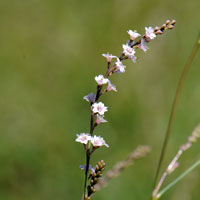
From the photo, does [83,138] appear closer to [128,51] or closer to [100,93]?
[100,93]

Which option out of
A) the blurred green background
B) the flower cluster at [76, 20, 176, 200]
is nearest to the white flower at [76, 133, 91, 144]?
the flower cluster at [76, 20, 176, 200]

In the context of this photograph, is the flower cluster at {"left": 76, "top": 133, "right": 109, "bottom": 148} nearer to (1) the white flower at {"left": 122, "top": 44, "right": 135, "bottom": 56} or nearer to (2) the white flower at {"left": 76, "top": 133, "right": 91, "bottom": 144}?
(2) the white flower at {"left": 76, "top": 133, "right": 91, "bottom": 144}

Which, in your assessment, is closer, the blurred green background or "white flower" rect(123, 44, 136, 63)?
"white flower" rect(123, 44, 136, 63)

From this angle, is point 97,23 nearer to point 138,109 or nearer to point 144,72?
point 144,72

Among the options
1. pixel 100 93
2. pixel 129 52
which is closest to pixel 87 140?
pixel 100 93

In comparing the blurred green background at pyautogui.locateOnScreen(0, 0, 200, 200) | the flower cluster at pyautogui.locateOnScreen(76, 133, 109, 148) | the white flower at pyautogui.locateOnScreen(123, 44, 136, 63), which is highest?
the blurred green background at pyautogui.locateOnScreen(0, 0, 200, 200)

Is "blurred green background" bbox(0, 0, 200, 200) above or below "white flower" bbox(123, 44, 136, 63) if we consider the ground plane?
above

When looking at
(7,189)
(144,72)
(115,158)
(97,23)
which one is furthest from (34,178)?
(97,23)

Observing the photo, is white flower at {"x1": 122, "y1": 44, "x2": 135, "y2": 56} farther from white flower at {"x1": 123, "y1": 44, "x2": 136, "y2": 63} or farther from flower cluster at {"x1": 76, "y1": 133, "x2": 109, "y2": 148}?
flower cluster at {"x1": 76, "y1": 133, "x2": 109, "y2": 148}
